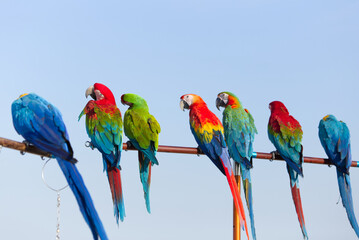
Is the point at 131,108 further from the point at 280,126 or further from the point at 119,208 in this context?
the point at 280,126

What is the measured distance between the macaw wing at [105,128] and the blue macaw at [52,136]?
418mm

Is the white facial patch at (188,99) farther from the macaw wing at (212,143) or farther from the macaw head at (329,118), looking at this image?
the macaw head at (329,118)

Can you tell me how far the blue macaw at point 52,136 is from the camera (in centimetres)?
278

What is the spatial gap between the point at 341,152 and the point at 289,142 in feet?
1.74

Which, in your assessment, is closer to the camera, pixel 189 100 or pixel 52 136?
pixel 52 136

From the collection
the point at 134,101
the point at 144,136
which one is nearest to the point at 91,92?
the point at 134,101

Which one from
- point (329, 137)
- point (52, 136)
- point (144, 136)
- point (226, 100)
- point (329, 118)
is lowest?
point (52, 136)

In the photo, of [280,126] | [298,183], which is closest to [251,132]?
[280,126]

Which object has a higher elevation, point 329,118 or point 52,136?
point 329,118

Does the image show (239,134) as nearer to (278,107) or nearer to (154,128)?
(278,107)

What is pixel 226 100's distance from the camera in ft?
14.8

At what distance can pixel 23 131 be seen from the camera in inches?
125

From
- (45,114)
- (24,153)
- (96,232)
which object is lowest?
(96,232)

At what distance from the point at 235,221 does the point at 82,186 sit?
1.57m
